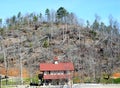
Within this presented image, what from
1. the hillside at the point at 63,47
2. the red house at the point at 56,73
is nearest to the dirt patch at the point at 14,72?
the hillside at the point at 63,47

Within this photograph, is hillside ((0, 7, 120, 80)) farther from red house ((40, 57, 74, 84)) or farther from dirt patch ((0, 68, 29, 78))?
red house ((40, 57, 74, 84))

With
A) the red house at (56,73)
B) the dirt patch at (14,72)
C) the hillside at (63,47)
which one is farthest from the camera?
the hillside at (63,47)

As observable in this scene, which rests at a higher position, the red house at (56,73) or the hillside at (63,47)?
the hillside at (63,47)

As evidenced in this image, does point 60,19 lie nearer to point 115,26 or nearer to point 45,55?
point 115,26

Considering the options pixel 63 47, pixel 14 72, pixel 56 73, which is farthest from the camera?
pixel 63 47

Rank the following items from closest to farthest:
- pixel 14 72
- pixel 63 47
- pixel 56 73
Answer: pixel 56 73, pixel 14 72, pixel 63 47

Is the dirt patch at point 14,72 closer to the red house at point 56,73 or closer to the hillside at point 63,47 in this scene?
the hillside at point 63,47

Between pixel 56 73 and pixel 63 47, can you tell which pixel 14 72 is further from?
pixel 56 73

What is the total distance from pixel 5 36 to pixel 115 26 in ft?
135

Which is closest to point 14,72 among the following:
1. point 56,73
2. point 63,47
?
point 63,47

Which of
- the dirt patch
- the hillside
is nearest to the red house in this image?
the hillside

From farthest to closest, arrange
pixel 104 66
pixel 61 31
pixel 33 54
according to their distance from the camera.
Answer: pixel 61 31 < pixel 33 54 < pixel 104 66

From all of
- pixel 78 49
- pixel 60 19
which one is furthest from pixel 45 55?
pixel 60 19

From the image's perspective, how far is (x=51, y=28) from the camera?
408 ft
